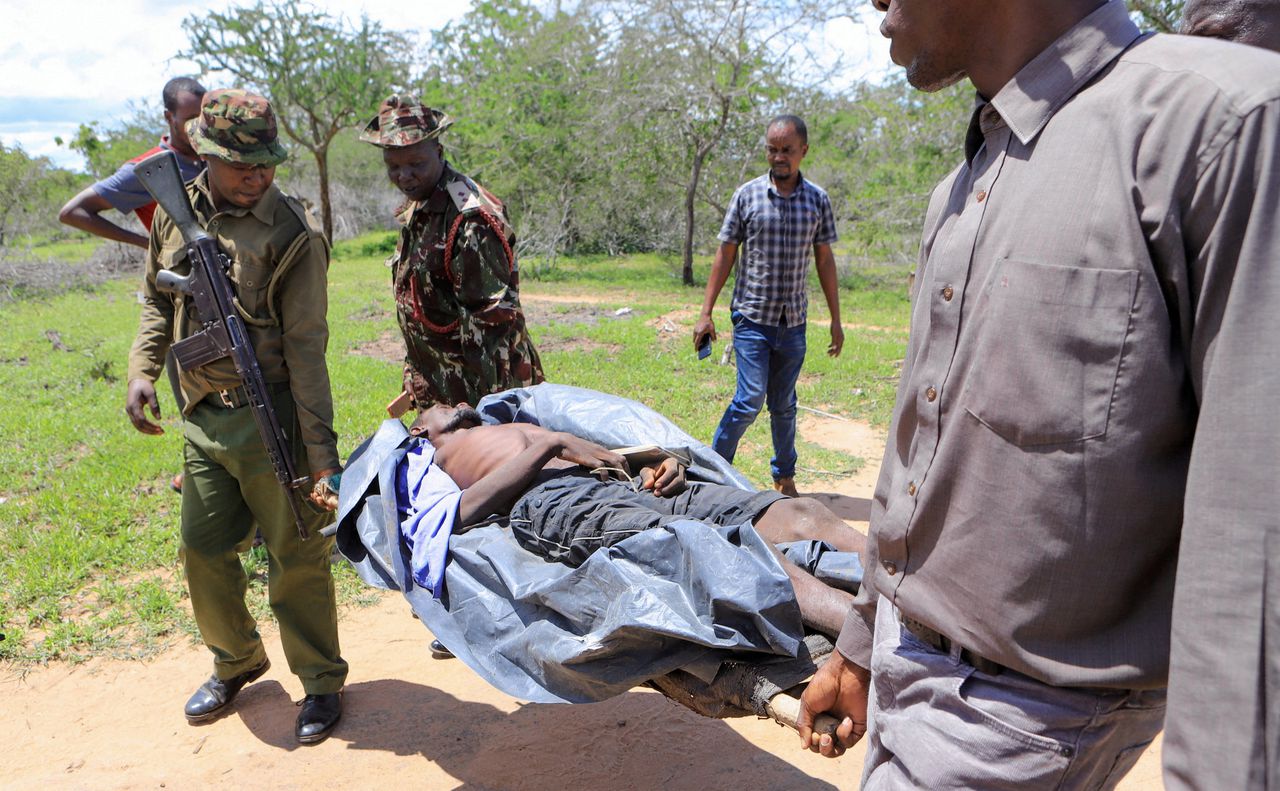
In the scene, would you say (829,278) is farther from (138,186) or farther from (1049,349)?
(1049,349)

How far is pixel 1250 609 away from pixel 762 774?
2378mm

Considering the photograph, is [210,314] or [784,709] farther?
[210,314]

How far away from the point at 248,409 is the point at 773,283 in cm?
298

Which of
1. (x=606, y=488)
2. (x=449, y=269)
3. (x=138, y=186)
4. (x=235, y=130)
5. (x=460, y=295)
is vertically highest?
(x=235, y=130)

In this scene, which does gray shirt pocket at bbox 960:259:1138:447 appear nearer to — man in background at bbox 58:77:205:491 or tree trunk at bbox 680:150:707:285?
man in background at bbox 58:77:205:491

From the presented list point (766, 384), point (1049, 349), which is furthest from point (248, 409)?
point (766, 384)

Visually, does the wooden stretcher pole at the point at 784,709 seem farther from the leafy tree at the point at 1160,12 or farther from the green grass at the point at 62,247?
the green grass at the point at 62,247

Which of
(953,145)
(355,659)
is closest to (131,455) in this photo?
(355,659)

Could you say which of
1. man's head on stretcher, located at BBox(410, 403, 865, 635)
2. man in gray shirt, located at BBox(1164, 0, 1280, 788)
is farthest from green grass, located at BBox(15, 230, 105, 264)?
man in gray shirt, located at BBox(1164, 0, 1280, 788)

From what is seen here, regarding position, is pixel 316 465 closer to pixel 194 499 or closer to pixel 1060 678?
pixel 194 499

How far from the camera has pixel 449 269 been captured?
12.5 ft

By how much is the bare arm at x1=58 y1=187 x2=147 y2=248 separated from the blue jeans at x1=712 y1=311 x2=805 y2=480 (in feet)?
10.8

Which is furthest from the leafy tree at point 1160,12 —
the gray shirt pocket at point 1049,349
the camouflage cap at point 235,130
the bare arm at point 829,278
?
the gray shirt pocket at point 1049,349

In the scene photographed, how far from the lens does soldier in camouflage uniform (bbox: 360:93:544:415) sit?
3697 millimetres
